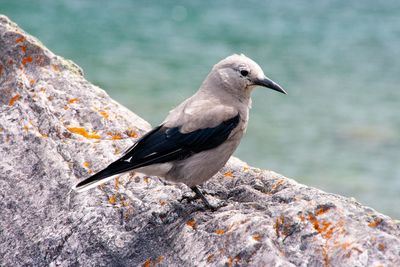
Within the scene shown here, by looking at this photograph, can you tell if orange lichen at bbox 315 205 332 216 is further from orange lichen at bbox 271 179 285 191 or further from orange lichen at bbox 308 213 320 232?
orange lichen at bbox 271 179 285 191

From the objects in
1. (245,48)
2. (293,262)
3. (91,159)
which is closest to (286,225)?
(293,262)

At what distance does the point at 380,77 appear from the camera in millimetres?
16953

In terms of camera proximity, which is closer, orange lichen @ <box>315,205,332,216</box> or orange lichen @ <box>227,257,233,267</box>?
orange lichen @ <box>227,257,233,267</box>

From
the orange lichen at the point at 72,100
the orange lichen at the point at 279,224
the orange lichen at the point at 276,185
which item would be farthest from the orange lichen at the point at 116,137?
the orange lichen at the point at 279,224

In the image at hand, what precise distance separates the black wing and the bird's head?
16.1 inches

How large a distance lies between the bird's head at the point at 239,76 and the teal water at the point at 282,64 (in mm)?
6510

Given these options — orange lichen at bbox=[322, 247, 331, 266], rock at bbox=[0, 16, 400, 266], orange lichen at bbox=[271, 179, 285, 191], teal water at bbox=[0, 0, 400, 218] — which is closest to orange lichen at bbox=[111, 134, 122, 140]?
rock at bbox=[0, 16, 400, 266]

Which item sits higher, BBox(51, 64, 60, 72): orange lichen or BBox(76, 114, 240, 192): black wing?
BBox(51, 64, 60, 72): orange lichen

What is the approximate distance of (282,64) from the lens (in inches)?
710

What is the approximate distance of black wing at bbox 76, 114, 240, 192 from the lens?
4.74 metres

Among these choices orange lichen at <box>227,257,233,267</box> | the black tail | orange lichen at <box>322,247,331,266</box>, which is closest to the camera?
orange lichen at <box>322,247,331,266</box>

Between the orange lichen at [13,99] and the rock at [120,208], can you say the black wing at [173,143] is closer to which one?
the rock at [120,208]

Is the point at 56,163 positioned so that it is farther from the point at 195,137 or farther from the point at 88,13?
the point at 88,13

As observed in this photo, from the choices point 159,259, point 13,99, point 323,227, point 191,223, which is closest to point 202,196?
point 191,223
